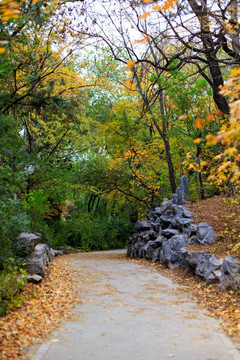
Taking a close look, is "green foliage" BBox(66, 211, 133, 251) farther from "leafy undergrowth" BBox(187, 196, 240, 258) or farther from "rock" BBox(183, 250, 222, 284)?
"rock" BBox(183, 250, 222, 284)

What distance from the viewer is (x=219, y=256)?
938 cm

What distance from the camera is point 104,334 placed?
16.8ft

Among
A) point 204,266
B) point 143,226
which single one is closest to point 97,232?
point 143,226

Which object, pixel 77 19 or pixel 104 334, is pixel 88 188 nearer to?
pixel 77 19

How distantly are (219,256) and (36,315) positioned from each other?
5.23 m

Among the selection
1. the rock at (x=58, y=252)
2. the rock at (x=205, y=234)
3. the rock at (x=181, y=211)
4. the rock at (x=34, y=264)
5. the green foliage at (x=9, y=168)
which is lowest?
the rock at (x=58, y=252)

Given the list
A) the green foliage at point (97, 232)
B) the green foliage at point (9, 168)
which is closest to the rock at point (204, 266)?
the green foliage at point (9, 168)

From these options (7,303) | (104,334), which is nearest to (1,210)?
(7,303)

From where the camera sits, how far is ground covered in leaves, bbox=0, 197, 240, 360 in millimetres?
4941

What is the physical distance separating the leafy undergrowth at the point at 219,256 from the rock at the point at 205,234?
0.18 m

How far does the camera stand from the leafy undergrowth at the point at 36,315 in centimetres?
468

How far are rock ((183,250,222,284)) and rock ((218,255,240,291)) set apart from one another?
463mm

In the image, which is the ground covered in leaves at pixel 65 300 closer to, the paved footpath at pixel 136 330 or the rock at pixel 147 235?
the paved footpath at pixel 136 330

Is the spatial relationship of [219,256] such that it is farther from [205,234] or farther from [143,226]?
[143,226]
